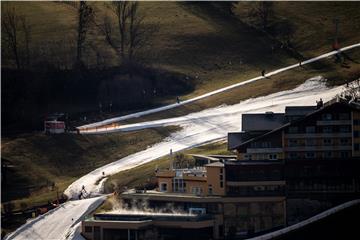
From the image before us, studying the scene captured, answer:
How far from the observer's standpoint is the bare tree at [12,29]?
6594 inches

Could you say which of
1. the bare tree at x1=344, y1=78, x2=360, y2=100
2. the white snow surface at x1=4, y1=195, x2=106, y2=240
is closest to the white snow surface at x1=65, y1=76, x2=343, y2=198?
Result: the bare tree at x1=344, y1=78, x2=360, y2=100

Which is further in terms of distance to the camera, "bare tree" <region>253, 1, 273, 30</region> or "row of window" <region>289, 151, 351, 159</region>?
"bare tree" <region>253, 1, 273, 30</region>

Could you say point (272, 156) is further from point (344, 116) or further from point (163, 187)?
point (163, 187)

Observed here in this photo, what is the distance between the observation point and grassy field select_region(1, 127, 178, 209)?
130m

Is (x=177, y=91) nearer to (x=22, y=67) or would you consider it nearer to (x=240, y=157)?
(x=22, y=67)

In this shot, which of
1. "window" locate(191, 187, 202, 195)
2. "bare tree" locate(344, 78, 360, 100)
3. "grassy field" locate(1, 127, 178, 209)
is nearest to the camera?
"window" locate(191, 187, 202, 195)

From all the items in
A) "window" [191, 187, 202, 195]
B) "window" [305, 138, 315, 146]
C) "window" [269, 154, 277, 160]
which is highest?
"window" [305, 138, 315, 146]

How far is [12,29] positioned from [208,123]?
142 ft

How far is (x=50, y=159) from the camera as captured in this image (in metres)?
137

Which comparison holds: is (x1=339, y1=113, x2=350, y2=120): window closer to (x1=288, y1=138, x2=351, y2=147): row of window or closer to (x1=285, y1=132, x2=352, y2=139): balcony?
(x1=285, y1=132, x2=352, y2=139): balcony

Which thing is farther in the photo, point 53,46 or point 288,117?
point 53,46

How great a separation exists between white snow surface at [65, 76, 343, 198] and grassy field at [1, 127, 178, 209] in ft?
5.76

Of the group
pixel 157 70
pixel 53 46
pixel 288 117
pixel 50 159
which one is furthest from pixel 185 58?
pixel 288 117

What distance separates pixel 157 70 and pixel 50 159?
32.5m
